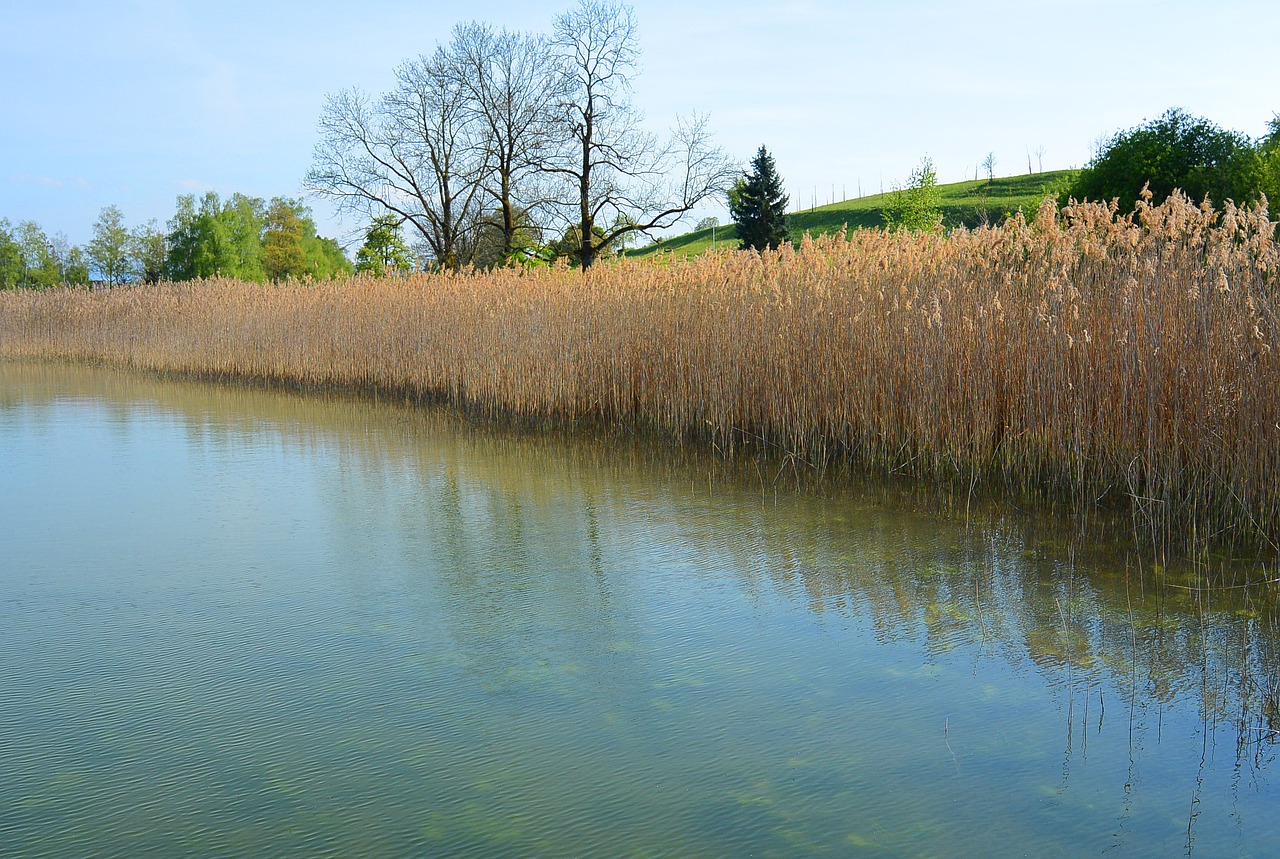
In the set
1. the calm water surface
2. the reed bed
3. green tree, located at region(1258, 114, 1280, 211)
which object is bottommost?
the calm water surface

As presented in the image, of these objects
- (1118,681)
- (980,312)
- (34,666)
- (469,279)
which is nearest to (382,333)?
(469,279)

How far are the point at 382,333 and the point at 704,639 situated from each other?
9462 mm

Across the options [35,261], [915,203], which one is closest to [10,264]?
[35,261]

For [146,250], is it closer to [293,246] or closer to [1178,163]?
[293,246]

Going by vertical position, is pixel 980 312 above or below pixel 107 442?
above

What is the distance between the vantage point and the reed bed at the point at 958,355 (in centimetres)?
450

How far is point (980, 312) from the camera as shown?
5.57 m

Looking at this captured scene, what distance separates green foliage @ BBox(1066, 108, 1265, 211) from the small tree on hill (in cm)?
1983

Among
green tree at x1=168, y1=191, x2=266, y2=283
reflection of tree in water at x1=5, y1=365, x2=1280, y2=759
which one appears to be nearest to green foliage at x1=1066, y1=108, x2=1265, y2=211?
reflection of tree in water at x1=5, y1=365, x2=1280, y2=759

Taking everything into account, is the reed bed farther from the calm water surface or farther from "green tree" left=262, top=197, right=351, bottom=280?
"green tree" left=262, top=197, right=351, bottom=280

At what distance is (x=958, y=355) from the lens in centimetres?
573

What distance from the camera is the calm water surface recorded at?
211 centimetres

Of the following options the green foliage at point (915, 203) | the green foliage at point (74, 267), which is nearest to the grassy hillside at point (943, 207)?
the green foliage at point (915, 203)

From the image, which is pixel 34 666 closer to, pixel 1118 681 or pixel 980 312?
pixel 1118 681
